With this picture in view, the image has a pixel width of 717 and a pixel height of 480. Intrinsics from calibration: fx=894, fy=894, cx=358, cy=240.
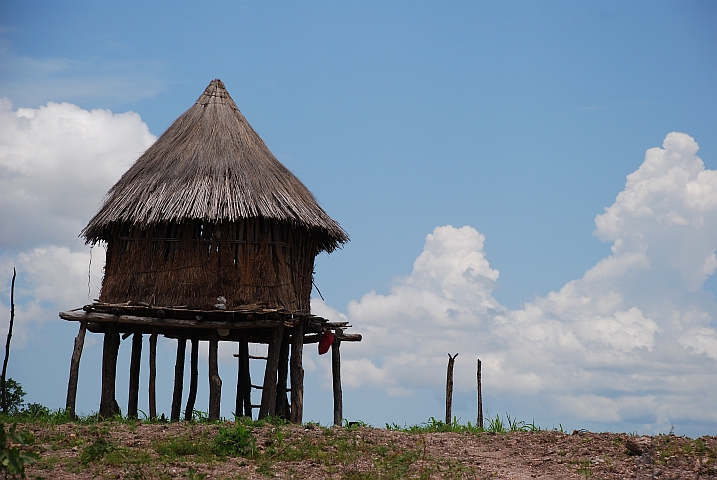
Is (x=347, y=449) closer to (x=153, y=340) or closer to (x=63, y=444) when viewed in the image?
(x=63, y=444)

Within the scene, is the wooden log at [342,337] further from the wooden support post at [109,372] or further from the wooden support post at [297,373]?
the wooden support post at [109,372]

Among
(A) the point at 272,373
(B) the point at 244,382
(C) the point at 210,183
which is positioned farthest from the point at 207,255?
(B) the point at 244,382

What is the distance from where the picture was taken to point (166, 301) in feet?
57.1

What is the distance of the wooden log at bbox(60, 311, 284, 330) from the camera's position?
17.2 meters

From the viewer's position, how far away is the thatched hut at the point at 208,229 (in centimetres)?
1734

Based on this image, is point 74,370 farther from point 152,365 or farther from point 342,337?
point 342,337

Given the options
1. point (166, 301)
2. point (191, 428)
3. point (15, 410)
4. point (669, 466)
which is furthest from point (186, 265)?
point (669, 466)

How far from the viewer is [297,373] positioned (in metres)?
18.6

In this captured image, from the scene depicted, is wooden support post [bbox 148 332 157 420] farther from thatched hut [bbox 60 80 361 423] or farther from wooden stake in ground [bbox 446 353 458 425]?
wooden stake in ground [bbox 446 353 458 425]

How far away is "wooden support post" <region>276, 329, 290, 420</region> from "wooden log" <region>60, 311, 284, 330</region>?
157 centimetres

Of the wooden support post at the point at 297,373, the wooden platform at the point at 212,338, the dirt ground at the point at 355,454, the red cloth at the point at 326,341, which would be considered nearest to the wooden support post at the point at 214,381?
the wooden platform at the point at 212,338

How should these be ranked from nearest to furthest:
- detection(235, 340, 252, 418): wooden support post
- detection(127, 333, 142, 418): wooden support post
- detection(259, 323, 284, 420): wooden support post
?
detection(259, 323, 284, 420): wooden support post, detection(127, 333, 142, 418): wooden support post, detection(235, 340, 252, 418): wooden support post

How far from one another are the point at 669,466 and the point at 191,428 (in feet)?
23.9

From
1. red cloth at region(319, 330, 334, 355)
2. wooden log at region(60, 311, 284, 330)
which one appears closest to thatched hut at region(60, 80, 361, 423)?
wooden log at region(60, 311, 284, 330)
